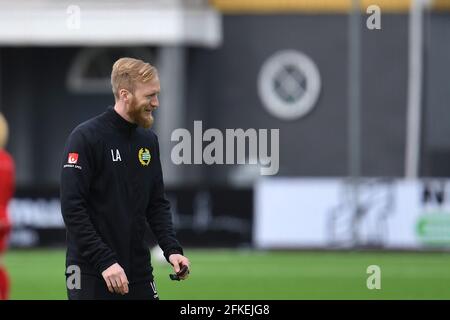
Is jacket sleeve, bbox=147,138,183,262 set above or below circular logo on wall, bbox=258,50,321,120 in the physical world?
below

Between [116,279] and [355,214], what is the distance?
14.0 metres

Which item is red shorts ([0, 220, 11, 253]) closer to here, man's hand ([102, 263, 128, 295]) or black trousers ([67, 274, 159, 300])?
black trousers ([67, 274, 159, 300])

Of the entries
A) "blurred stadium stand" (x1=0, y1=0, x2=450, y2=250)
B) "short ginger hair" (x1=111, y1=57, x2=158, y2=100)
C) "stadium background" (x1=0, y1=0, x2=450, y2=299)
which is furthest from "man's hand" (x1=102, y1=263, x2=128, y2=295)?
"blurred stadium stand" (x1=0, y1=0, x2=450, y2=250)

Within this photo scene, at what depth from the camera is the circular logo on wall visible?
29.5 m

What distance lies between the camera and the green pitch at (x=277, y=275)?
14.4 m

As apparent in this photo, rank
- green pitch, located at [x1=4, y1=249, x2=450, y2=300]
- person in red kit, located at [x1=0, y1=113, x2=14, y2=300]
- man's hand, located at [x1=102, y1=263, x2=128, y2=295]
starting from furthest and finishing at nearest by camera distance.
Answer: green pitch, located at [x1=4, y1=249, x2=450, y2=300], person in red kit, located at [x1=0, y1=113, x2=14, y2=300], man's hand, located at [x1=102, y1=263, x2=128, y2=295]

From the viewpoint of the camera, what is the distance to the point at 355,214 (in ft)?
65.4

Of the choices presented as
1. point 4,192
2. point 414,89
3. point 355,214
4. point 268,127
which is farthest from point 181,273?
point 268,127

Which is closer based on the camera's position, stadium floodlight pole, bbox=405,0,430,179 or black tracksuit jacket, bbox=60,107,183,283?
black tracksuit jacket, bbox=60,107,183,283

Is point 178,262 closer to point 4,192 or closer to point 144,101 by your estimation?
point 144,101

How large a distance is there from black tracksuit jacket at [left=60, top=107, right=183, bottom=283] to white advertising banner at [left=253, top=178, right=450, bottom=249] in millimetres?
13604

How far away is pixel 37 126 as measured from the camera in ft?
102
